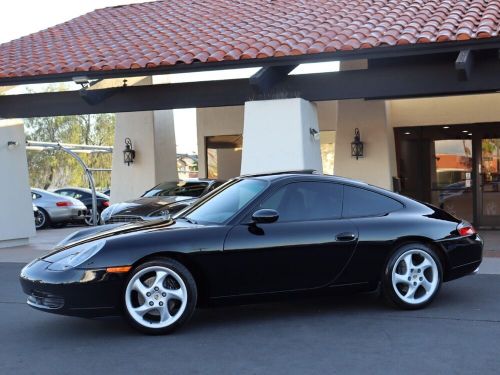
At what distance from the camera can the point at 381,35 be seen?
10.5 meters

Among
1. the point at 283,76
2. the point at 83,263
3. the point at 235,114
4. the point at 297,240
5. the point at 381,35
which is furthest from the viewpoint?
the point at 235,114

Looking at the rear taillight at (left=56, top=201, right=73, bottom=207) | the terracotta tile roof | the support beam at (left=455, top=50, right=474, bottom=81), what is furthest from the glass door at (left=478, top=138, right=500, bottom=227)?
the rear taillight at (left=56, top=201, right=73, bottom=207)

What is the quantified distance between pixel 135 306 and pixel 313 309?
179 cm

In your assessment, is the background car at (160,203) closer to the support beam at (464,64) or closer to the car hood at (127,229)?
the support beam at (464,64)

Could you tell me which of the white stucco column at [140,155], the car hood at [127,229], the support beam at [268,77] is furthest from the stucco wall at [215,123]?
the car hood at [127,229]

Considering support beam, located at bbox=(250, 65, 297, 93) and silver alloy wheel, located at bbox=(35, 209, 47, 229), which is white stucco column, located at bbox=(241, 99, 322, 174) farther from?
silver alloy wheel, located at bbox=(35, 209, 47, 229)

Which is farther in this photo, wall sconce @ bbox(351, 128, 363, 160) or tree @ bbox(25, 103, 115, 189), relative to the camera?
tree @ bbox(25, 103, 115, 189)

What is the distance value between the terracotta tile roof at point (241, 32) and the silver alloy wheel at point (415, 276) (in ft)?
15.2

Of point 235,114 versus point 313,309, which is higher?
point 235,114

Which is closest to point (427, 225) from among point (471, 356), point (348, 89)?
point (471, 356)

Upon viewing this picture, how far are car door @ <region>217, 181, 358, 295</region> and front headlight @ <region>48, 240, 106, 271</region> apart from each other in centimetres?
105

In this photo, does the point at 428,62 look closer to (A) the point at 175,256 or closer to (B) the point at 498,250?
(B) the point at 498,250

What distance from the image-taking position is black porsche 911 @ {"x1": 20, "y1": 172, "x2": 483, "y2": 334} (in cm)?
550

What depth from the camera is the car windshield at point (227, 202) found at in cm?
607
